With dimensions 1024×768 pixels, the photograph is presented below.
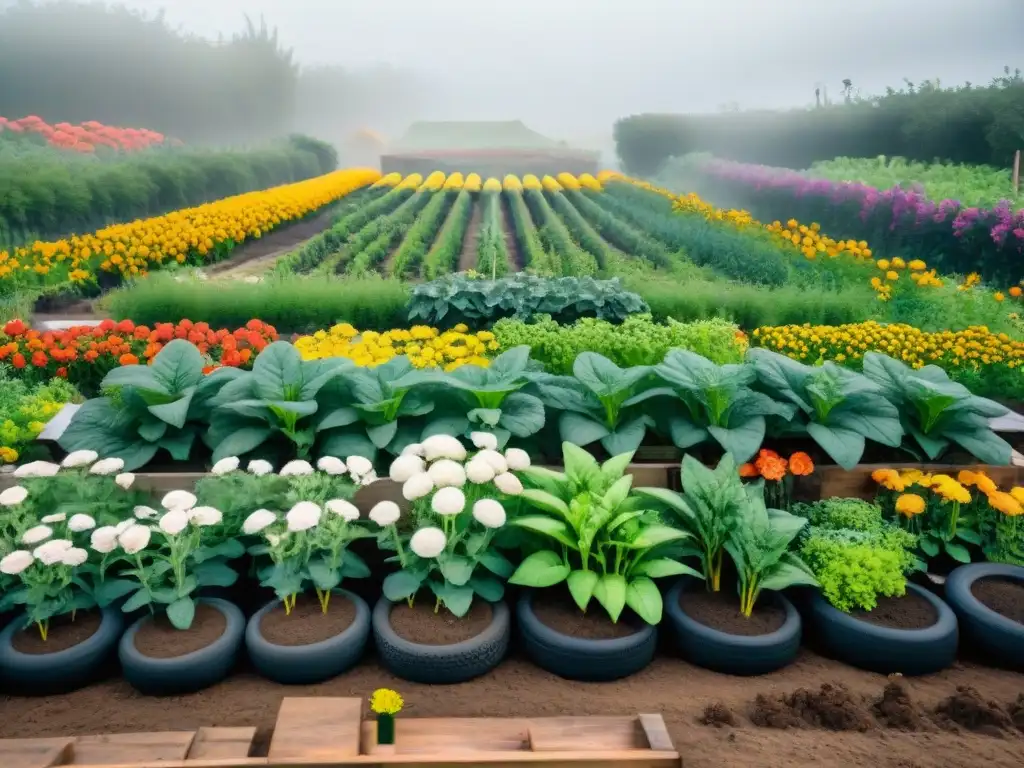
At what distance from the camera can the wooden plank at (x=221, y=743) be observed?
1.86 m

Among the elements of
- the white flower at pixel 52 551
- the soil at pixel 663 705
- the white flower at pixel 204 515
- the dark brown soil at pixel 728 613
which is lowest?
the soil at pixel 663 705

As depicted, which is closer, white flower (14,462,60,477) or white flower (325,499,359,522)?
white flower (325,499,359,522)

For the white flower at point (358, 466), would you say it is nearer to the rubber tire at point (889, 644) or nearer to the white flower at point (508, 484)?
the white flower at point (508, 484)

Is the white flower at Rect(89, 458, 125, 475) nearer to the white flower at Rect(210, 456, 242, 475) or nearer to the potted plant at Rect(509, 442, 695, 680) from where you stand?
the white flower at Rect(210, 456, 242, 475)

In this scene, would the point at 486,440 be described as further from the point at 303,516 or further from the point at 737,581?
the point at 737,581

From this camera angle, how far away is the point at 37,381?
169 inches

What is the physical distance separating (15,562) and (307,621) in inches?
32.2

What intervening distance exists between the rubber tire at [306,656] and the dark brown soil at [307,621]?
0.09ft

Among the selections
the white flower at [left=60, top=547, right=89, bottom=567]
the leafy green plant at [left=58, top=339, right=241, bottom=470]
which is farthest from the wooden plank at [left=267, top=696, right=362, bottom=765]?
the leafy green plant at [left=58, top=339, right=241, bottom=470]

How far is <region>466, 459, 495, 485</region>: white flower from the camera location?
2.34m

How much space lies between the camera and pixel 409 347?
172 inches

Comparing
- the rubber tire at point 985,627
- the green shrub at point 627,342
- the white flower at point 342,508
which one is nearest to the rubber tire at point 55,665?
the white flower at point 342,508

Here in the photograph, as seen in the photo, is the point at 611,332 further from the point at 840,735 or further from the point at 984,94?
the point at 984,94

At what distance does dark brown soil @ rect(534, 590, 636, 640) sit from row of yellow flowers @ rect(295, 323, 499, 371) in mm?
1824
